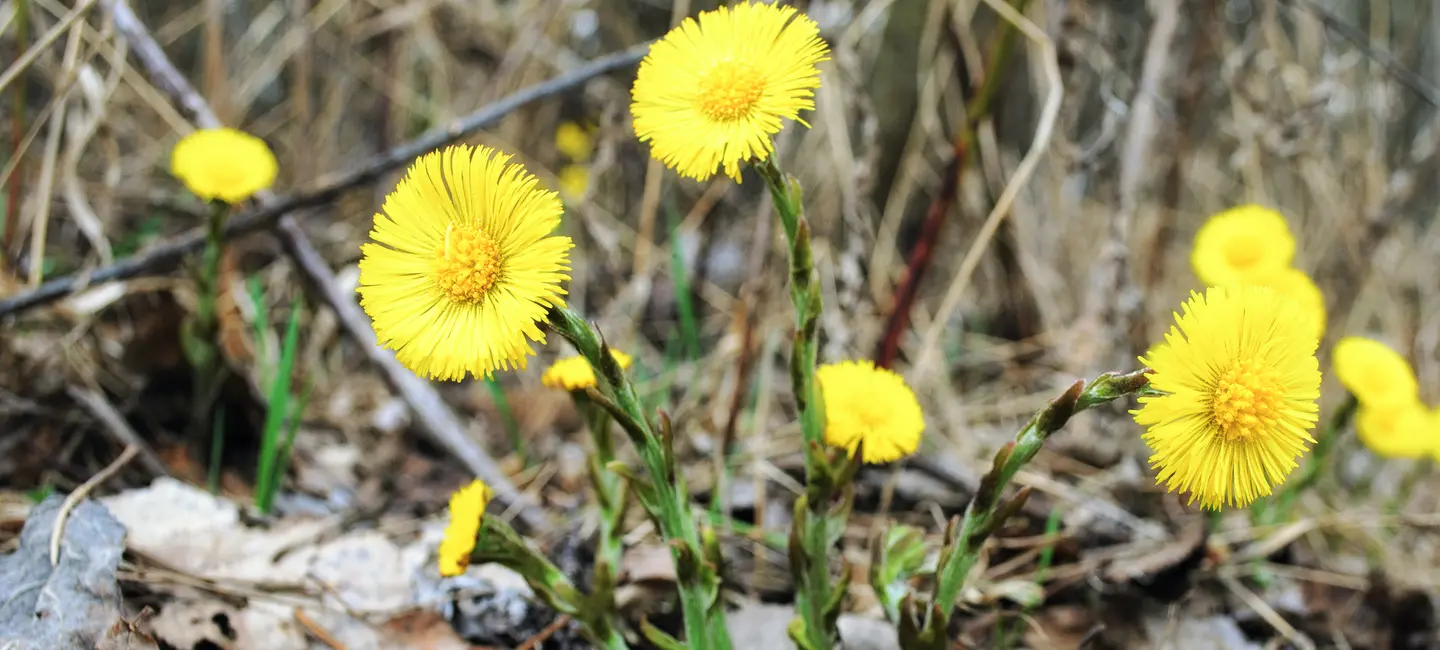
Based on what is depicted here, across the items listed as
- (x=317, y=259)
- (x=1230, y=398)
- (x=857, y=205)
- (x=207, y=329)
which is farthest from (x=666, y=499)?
(x=317, y=259)

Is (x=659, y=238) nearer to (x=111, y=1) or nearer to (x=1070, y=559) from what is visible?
(x=111, y=1)

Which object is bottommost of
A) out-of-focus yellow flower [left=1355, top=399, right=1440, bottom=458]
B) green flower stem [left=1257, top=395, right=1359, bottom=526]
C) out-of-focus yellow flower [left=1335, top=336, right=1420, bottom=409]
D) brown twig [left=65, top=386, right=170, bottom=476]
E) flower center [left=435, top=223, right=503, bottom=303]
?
flower center [left=435, top=223, right=503, bottom=303]

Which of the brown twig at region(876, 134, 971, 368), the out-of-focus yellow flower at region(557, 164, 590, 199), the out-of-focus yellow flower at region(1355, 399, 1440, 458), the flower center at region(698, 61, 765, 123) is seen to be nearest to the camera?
the flower center at region(698, 61, 765, 123)

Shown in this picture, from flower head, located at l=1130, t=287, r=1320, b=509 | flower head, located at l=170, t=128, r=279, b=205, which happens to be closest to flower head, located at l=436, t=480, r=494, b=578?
flower head, located at l=1130, t=287, r=1320, b=509

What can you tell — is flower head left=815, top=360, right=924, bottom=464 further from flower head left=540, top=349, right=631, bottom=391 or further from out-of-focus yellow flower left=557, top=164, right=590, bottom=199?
out-of-focus yellow flower left=557, top=164, right=590, bottom=199

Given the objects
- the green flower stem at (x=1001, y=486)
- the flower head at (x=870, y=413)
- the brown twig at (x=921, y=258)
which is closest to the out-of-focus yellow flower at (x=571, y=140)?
the brown twig at (x=921, y=258)

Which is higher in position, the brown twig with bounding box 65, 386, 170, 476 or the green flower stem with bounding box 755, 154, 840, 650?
the brown twig with bounding box 65, 386, 170, 476

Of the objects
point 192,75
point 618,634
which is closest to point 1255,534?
point 618,634
